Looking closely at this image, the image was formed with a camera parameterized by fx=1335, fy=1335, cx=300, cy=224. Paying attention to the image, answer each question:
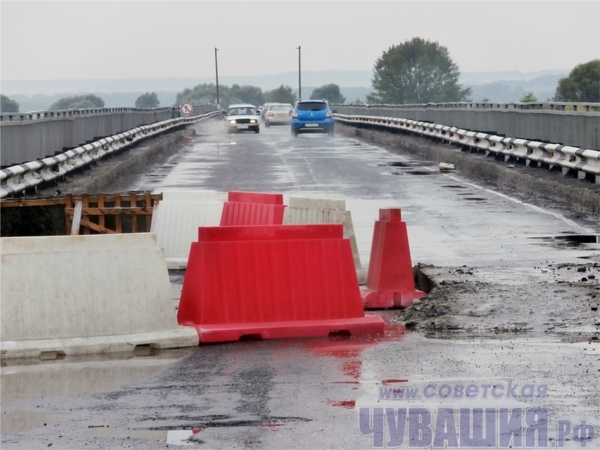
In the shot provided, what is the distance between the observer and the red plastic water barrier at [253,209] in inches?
508

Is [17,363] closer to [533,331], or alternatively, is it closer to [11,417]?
[11,417]

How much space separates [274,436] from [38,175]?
51.3 ft

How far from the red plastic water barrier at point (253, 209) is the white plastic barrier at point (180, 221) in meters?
0.21

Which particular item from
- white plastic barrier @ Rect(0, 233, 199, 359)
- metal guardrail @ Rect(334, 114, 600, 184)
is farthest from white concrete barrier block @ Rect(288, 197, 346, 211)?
metal guardrail @ Rect(334, 114, 600, 184)

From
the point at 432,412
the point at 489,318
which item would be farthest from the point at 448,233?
the point at 432,412

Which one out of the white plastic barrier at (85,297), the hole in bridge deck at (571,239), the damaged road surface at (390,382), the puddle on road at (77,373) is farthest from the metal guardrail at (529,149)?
the puddle on road at (77,373)

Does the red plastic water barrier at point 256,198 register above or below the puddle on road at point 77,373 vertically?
above

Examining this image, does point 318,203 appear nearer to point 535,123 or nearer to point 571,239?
point 571,239

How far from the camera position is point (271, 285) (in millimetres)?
9383

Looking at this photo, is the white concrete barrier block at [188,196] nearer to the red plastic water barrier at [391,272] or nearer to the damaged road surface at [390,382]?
the damaged road surface at [390,382]

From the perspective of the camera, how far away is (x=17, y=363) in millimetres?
8500

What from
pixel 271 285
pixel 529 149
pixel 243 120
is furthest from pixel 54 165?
pixel 243 120

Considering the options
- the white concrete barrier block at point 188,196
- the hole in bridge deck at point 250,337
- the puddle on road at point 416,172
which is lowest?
the puddle on road at point 416,172

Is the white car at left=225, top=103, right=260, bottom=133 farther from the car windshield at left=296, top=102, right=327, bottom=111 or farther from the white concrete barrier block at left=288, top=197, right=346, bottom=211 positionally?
the white concrete barrier block at left=288, top=197, right=346, bottom=211
